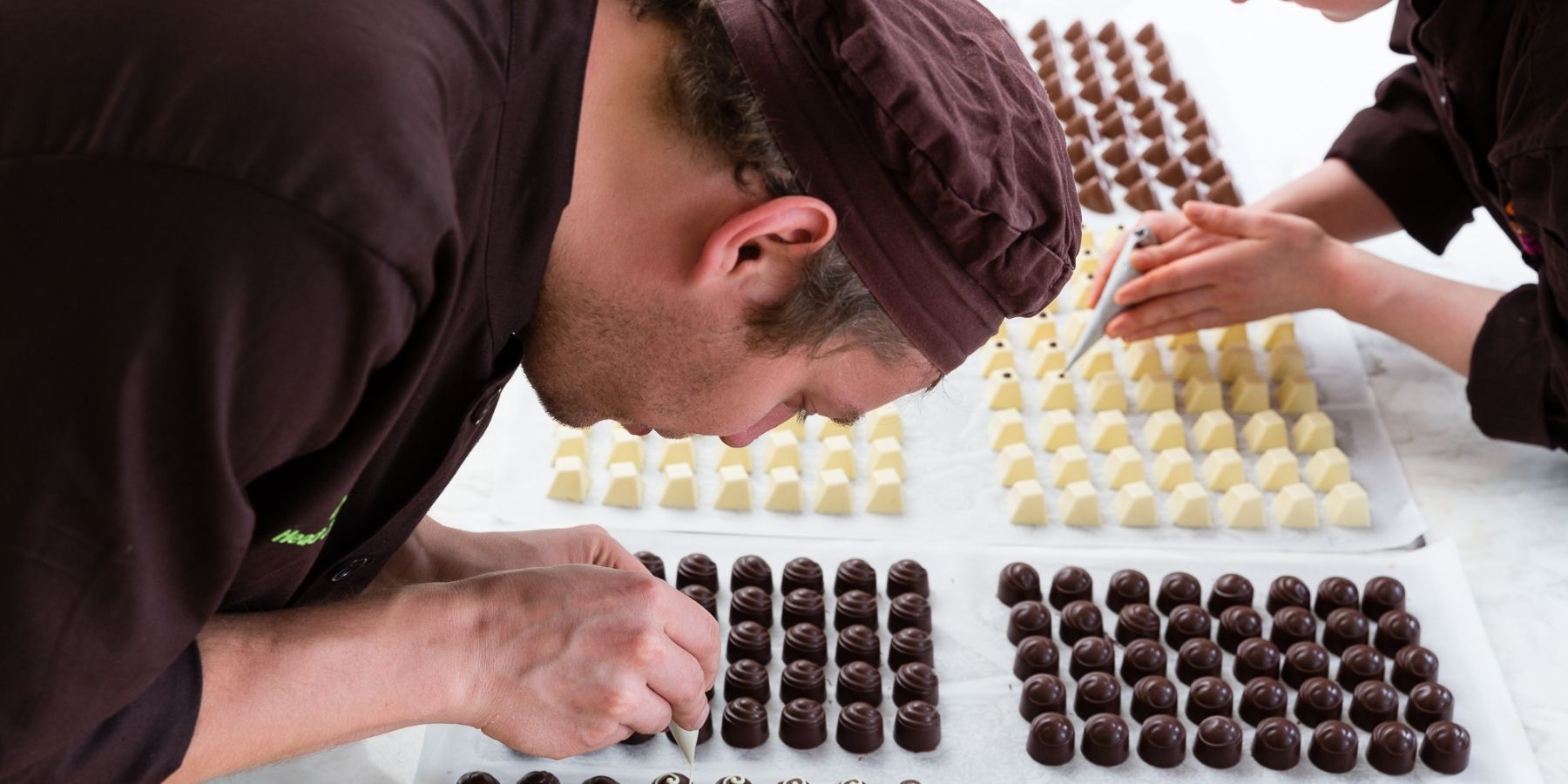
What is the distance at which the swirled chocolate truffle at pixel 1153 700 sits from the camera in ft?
6.89

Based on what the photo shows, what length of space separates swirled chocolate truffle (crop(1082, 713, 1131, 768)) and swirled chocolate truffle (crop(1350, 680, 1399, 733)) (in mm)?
360

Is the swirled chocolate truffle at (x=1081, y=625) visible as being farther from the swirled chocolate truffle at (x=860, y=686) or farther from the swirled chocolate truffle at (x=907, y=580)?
the swirled chocolate truffle at (x=860, y=686)

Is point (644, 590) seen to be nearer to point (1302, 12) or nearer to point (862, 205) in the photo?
point (862, 205)

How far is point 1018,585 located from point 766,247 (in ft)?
3.64

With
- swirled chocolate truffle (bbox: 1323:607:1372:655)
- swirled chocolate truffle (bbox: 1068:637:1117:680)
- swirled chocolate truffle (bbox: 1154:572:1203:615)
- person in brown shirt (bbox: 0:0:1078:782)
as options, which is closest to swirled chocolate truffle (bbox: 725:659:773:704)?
person in brown shirt (bbox: 0:0:1078:782)

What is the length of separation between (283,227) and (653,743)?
3.81ft

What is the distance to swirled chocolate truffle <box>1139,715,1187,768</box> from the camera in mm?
2021

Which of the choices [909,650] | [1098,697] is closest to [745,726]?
[909,650]

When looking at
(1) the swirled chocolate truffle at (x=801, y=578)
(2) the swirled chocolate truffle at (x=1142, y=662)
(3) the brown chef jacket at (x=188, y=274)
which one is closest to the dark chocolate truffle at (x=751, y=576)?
(1) the swirled chocolate truffle at (x=801, y=578)

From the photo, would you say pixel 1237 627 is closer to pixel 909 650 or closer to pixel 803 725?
pixel 909 650

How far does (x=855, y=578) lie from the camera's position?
2311mm

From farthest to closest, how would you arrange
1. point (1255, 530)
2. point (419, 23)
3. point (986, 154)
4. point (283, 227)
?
point (1255, 530), point (986, 154), point (419, 23), point (283, 227)

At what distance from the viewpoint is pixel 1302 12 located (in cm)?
422

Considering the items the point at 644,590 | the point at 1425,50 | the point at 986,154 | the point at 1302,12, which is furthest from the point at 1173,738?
the point at 1302,12
